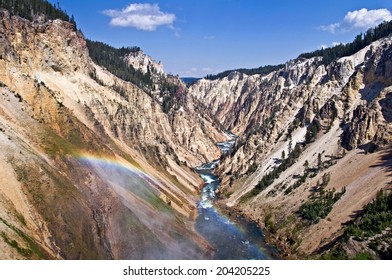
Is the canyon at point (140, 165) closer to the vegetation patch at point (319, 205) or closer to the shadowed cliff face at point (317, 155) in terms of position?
the shadowed cliff face at point (317, 155)

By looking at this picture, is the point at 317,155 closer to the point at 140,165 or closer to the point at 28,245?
the point at 140,165

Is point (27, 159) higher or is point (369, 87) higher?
point (369, 87)

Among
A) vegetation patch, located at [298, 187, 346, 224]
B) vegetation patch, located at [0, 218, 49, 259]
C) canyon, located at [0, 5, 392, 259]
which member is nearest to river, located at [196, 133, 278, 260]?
canyon, located at [0, 5, 392, 259]

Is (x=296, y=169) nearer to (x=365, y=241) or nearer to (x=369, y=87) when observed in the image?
(x=369, y=87)

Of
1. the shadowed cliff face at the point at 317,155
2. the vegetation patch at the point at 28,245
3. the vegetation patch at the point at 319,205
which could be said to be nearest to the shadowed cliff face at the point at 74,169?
the vegetation patch at the point at 28,245
